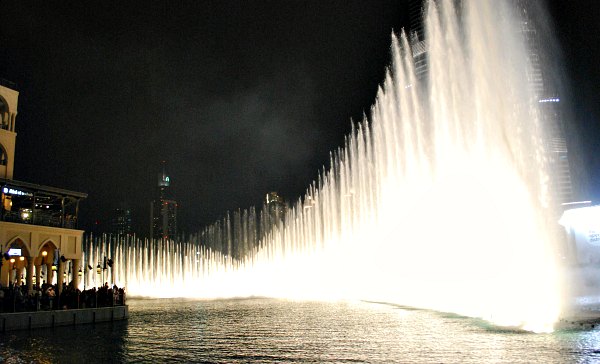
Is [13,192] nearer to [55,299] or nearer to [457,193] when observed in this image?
[55,299]

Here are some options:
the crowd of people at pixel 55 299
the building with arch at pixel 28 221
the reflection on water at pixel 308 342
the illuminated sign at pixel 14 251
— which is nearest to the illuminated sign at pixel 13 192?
the building with arch at pixel 28 221

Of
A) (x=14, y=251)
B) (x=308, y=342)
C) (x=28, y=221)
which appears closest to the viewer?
(x=308, y=342)

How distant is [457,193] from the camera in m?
37.3

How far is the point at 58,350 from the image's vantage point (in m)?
17.8

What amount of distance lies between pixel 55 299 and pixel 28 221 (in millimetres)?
11038

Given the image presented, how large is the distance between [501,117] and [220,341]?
21.4 m

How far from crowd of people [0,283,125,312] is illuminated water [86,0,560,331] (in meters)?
6.98

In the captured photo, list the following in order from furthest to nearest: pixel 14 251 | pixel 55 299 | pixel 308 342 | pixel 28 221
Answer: pixel 28 221 < pixel 14 251 < pixel 55 299 < pixel 308 342

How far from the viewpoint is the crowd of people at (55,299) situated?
83.5 ft

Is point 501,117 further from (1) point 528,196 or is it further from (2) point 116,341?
(2) point 116,341

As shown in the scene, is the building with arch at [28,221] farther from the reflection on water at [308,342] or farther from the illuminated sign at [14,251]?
the reflection on water at [308,342]

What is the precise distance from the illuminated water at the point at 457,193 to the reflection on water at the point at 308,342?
10.9 feet

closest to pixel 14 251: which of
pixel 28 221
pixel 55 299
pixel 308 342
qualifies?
pixel 28 221

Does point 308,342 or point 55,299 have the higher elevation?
point 55,299
